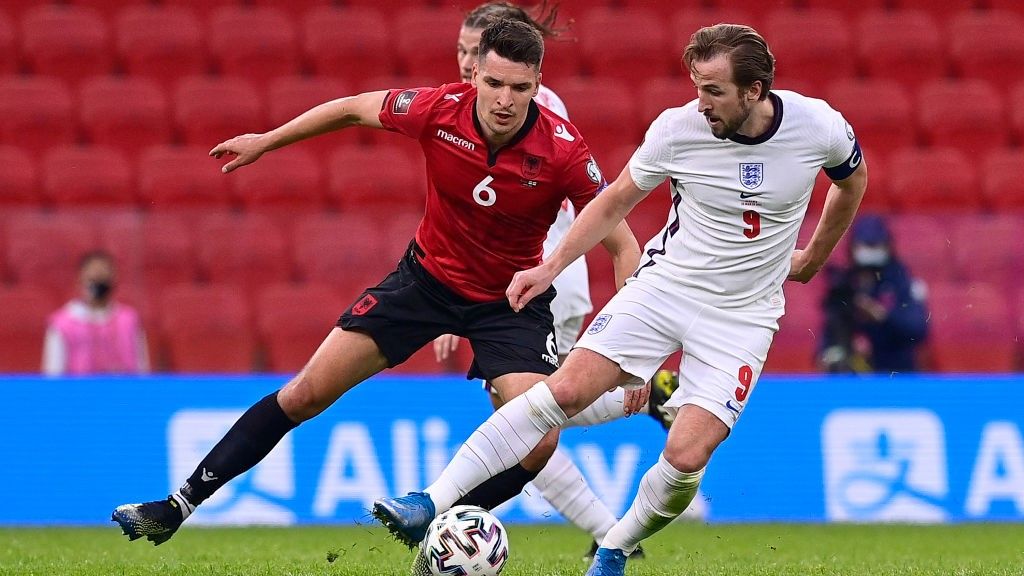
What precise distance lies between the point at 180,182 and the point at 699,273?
700cm

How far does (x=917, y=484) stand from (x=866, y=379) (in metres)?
0.74

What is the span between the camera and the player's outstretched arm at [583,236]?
527cm

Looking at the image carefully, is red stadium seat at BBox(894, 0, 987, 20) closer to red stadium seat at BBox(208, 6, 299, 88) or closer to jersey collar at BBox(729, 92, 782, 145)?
red stadium seat at BBox(208, 6, 299, 88)

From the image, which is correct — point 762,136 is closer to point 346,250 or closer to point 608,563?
point 608,563

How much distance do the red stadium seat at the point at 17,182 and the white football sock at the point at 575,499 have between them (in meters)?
6.67

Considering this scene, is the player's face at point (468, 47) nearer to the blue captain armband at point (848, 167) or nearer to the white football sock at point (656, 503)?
the blue captain armband at point (848, 167)

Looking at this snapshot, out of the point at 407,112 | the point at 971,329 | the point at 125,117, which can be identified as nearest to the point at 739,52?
the point at 407,112

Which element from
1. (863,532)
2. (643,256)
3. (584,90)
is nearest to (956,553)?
(863,532)

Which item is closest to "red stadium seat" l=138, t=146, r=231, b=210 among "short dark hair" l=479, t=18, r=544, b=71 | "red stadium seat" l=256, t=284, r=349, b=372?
"red stadium seat" l=256, t=284, r=349, b=372

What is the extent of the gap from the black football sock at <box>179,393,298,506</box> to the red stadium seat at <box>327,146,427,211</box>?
18.5ft

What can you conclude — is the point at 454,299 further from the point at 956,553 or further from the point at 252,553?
the point at 956,553

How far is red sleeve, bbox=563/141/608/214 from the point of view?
5613 millimetres

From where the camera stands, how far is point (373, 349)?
5691 mm

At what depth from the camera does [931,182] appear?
11844 millimetres
